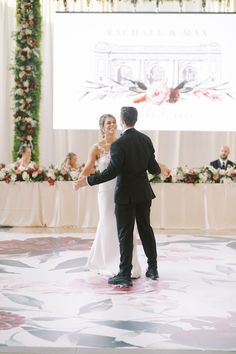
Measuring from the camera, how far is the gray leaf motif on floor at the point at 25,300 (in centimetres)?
486

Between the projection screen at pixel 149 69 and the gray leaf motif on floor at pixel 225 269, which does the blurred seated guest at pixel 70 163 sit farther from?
the gray leaf motif on floor at pixel 225 269

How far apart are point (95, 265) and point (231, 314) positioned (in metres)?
1.86

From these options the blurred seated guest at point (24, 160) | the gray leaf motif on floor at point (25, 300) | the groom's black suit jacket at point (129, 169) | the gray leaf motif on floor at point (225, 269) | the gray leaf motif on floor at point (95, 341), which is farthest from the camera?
the blurred seated guest at point (24, 160)

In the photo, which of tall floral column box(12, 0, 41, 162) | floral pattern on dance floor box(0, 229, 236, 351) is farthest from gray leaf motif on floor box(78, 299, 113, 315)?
tall floral column box(12, 0, 41, 162)

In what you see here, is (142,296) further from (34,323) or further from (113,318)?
(34,323)

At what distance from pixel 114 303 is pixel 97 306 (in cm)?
17

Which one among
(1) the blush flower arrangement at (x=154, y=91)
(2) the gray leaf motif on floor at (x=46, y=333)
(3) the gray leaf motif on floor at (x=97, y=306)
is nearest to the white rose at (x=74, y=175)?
(1) the blush flower arrangement at (x=154, y=91)

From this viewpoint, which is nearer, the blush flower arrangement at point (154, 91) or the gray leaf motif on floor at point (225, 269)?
the gray leaf motif on floor at point (225, 269)

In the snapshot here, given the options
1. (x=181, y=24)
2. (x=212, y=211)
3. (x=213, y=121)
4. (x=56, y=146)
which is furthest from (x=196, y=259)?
(x=56, y=146)

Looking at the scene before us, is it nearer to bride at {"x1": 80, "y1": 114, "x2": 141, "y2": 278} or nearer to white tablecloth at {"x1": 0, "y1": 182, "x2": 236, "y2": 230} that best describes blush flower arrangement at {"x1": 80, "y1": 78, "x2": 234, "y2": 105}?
white tablecloth at {"x1": 0, "y1": 182, "x2": 236, "y2": 230}

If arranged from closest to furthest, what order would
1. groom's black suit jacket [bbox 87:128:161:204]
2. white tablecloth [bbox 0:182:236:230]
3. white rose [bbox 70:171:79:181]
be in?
1. groom's black suit jacket [bbox 87:128:161:204]
2. white tablecloth [bbox 0:182:236:230]
3. white rose [bbox 70:171:79:181]

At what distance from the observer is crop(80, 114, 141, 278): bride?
19.2 feet

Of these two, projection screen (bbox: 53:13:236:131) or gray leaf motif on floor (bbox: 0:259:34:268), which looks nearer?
gray leaf motif on floor (bbox: 0:259:34:268)

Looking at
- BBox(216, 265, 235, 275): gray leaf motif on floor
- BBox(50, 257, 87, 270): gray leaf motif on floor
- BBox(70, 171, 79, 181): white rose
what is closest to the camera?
BBox(216, 265, 235, 275): gray leaf motif on floor
